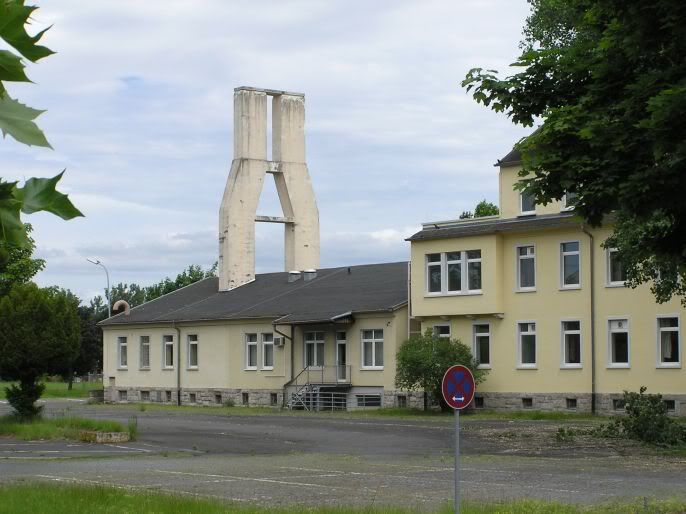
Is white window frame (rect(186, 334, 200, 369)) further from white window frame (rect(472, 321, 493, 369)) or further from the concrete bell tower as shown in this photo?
white window frame (rect(472, 321, 493, 369))

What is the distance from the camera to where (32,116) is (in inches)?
82.0

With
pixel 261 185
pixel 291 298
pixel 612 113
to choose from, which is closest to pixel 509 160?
pixel 291 298

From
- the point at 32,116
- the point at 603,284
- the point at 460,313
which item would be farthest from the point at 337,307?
the point at 32,116

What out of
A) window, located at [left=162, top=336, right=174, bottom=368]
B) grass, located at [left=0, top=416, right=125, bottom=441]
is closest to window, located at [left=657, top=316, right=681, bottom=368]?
grass, located at [left=0, top=416, right=125, bottom=441]

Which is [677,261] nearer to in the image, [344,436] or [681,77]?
[681,77]

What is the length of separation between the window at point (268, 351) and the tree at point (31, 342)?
2196 centimetres

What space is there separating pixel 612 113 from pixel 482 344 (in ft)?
115

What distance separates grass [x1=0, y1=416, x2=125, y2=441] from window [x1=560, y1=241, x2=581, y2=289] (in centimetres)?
2047

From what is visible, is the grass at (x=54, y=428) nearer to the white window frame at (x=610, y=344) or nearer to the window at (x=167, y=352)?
the white window frame at (x=610, y=344)

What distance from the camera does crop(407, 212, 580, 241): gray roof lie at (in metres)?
44.6

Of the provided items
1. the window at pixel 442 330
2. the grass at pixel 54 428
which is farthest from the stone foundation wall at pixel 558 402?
the grass at pixel 54 428

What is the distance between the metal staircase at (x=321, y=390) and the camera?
168ft

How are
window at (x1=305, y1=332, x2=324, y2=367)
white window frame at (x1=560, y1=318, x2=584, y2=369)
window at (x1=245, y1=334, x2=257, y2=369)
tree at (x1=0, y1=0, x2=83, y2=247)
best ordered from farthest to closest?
window at (x1=245, y1=334, x2=257, y2=369) < window at (x1=305, y1=332, x2=324, y2=367) < white window frame at (x1=560, y1=318, x2=584, y2=369) < tree at (x1=0, y1=0, x2=83, y2=247)

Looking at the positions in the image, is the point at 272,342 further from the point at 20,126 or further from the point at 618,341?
the point at 20,126
